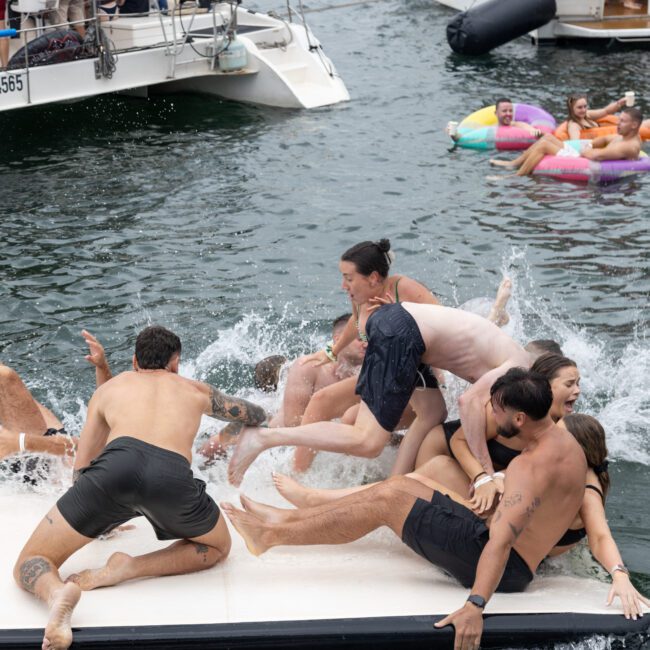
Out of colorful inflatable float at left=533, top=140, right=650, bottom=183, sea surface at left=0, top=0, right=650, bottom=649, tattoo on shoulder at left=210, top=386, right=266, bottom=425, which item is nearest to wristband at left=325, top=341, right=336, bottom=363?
sea surface at left=0, top=0, right=650, bottom=649

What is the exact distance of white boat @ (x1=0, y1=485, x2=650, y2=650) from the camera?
16.7 ft

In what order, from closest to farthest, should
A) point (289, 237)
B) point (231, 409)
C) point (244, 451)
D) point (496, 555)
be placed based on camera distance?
point (496, 555), point (231, 409), point (244, 451), point (289, 237)

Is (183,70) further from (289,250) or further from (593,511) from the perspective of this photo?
(593,511)

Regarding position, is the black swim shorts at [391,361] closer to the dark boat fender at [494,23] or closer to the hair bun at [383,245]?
the hair bun at [383,245]

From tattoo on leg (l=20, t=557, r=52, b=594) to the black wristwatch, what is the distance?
1.98m

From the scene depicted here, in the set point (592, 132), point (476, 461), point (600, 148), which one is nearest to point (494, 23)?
point (592, 132)

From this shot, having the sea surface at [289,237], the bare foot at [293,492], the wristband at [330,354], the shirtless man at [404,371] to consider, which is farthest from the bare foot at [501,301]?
the bare foot at [293,492]

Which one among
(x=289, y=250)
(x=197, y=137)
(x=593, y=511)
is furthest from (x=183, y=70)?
(x=593, y=511)

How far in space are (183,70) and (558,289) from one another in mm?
7700

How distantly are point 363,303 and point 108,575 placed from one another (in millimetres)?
2114

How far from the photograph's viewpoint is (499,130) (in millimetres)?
15172

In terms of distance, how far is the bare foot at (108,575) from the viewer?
5.38 meters

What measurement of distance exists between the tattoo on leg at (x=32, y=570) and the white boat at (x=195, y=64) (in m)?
10.2

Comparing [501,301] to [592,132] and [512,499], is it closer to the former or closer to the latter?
[512,499]
